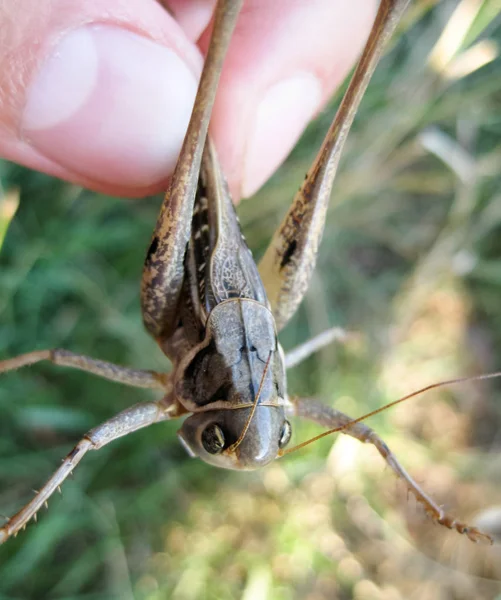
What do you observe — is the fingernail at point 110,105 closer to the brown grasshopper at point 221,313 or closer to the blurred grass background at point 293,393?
the brown grasshopper at point 221,313

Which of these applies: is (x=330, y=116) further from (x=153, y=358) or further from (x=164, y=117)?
(x=153, y=358)

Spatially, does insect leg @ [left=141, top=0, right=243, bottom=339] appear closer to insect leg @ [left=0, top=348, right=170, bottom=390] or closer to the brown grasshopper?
the brown grasshopper

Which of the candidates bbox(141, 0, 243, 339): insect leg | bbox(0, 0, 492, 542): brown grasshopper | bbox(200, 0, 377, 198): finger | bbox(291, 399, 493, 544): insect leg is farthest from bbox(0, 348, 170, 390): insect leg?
bbox(200, 0, 377, 198): finger

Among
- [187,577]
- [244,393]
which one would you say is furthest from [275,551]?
[244,393]

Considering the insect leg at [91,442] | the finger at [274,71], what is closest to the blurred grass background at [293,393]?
the finger at [274,71]

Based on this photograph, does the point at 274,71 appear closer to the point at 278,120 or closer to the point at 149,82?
the point at 278,120

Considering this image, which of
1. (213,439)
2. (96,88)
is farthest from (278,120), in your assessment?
(213,439)
